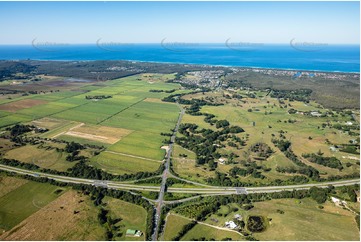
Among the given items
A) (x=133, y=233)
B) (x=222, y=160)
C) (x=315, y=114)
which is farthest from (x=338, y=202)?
(x=315, y=114)

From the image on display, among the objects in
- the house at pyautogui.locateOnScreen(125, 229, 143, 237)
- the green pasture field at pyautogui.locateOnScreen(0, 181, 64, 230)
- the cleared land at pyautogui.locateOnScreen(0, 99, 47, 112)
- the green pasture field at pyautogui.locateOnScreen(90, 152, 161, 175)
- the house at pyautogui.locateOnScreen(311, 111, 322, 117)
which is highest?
the cleared land at pyautogui.locateOnScreen(0, 99, 47, 112)

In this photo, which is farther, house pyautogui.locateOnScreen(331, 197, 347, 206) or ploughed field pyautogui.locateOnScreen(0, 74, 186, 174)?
ploughed field pyautogui.locateOnScreen(0, 74, 186, 174)

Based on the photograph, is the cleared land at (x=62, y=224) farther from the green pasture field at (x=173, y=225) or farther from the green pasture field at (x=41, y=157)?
the green pasture field at (x=41, y=157)

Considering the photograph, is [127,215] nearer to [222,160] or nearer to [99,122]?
[222,160]

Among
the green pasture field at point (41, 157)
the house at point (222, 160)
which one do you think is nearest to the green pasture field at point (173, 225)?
the house at point (222, 160)

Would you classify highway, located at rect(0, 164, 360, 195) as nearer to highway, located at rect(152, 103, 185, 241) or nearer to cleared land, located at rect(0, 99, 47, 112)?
highway, located at rect(152, 103, 185, 241)

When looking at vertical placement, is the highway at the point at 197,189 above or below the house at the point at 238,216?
above

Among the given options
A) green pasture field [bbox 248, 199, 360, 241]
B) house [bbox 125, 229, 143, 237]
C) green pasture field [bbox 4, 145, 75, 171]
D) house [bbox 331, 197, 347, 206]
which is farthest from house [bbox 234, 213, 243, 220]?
green pasture field [bbox 4, 145, 75, 171]

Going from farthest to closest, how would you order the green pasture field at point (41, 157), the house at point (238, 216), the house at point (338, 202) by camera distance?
1. the green pasture field at point (41, 157)
2. the house at point (338, 202)
3. the house at point (238, 216)

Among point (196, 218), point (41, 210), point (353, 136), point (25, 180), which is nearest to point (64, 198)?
point (41, 210)

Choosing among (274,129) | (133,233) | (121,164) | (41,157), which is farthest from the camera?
(274,129)

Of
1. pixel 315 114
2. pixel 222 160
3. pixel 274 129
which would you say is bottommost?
pixel 222 160
